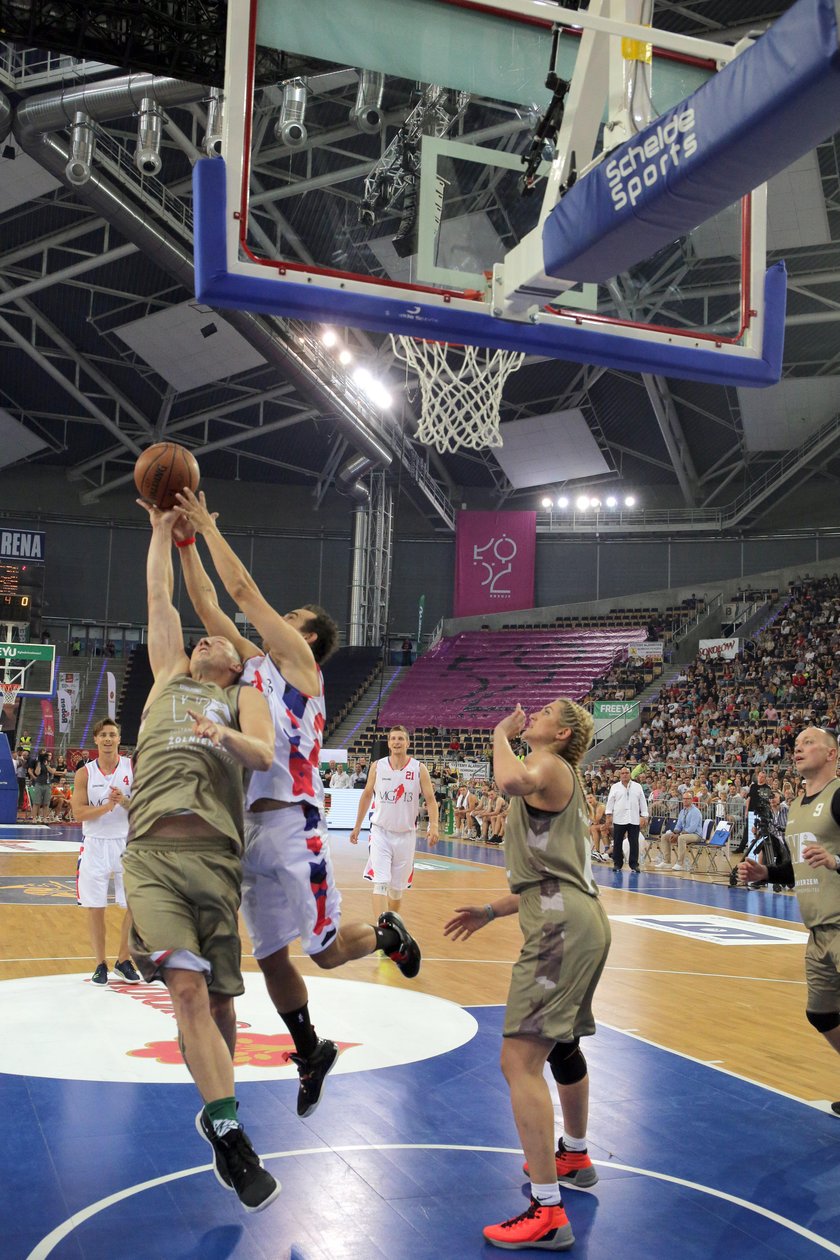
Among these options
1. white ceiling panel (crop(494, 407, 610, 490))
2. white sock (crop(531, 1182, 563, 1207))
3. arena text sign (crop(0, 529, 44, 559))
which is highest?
white ceiling panel (crop(494, 407, 610, 490))

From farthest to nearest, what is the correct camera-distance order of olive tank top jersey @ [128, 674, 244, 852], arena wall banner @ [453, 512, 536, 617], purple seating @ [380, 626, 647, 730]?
arena wall banner @ [453, 512, 536, 617] < purple seating @ [380, 626, 647, 730] < olive tank top jersey @ [128, 674, 244, 852]

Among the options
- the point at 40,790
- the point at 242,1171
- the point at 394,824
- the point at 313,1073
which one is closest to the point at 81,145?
the point at 394,824

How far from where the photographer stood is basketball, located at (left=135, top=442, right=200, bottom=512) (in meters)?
4.37

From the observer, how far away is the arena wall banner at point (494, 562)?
39625mm

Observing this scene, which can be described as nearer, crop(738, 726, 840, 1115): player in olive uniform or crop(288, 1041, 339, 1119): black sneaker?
crop(288, 1041, 339, 1119): black sneaker

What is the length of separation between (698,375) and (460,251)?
5.15 feet


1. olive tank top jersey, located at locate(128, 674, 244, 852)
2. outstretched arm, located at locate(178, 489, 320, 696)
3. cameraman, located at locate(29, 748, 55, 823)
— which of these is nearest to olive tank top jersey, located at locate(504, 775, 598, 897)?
outstretched arm, located at locate(178, 489, 320, 696)

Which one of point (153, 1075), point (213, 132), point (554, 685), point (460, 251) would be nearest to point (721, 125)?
point (460, 251)

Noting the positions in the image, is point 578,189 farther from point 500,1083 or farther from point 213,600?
point 500,1083

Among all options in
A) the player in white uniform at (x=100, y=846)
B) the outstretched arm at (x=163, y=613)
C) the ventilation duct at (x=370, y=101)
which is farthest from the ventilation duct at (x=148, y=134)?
the outstretched arm at (x=163, y=613)

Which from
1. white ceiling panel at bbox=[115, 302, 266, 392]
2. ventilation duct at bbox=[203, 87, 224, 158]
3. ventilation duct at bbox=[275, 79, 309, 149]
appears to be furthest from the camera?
white ceiling panel at bbox=[115, 302, 266, 392]

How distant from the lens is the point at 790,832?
5441 millimetres

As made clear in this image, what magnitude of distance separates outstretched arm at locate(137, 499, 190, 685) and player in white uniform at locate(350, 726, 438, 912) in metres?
4.97

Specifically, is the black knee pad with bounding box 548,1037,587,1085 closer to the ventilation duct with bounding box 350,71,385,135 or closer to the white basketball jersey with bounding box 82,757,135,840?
the white basketball jersey with bounding box 82,757,135,840
